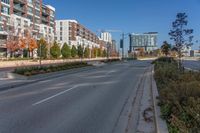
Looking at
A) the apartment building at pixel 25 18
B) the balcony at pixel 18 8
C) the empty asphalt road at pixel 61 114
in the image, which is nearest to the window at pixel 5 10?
the apartment building at pixel 25 18

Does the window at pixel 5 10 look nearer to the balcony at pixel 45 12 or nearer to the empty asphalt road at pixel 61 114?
the balcony at pixel 45 12

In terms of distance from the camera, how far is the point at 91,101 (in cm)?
1332

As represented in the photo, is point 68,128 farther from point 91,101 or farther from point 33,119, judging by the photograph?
point 91,101

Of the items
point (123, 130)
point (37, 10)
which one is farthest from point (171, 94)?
point (37, 10)

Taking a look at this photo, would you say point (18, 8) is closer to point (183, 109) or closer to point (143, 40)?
point (143, 40)

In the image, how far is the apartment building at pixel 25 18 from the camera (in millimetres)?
92125

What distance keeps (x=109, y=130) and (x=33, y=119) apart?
7.97 feet

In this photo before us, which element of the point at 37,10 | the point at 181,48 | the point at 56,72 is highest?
the point at 37,10

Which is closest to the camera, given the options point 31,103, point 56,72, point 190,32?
point 31,103

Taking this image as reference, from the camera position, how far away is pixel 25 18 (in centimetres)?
10656

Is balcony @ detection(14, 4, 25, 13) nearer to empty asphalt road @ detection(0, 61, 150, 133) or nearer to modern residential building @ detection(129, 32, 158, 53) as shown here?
modern residential building @ detection(129, 32, 158, 53)

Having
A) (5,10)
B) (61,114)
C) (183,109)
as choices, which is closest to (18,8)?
(5,10)

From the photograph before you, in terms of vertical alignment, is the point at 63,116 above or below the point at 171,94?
below

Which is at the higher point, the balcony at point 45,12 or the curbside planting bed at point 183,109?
the balcony at point 45,12
